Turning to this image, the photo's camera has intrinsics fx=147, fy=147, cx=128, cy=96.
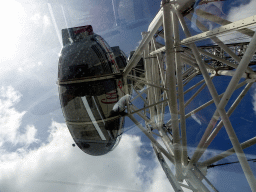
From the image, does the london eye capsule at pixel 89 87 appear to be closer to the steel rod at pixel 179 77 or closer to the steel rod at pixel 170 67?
the steel rod at pixel 170 67

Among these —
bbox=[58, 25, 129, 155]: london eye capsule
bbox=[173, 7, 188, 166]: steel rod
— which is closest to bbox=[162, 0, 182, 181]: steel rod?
bbox=[173, 7, 188, 166]: steel rod

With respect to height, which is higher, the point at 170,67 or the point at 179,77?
the point at 170,67

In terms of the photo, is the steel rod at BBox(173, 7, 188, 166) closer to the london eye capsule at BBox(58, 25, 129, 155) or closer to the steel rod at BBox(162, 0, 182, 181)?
the steel rod at BBox(162, 0, 182, 181)

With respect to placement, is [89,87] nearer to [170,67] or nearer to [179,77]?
[170,67]

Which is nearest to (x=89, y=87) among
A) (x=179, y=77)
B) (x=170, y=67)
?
(x=170, y=67)

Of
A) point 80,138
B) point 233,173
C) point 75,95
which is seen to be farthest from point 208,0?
point 233,173

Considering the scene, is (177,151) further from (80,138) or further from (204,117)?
(204,117)

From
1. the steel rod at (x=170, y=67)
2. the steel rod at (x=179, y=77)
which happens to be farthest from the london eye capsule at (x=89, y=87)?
the steel rod at (x=179, y=77)

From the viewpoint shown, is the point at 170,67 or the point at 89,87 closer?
the point at 170,67

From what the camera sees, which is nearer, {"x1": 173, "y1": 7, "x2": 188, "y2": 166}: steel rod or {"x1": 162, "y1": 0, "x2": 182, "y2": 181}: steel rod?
{"x1": 162, "y1": 0, "x2": 182, "y2": 181}: steel rod
